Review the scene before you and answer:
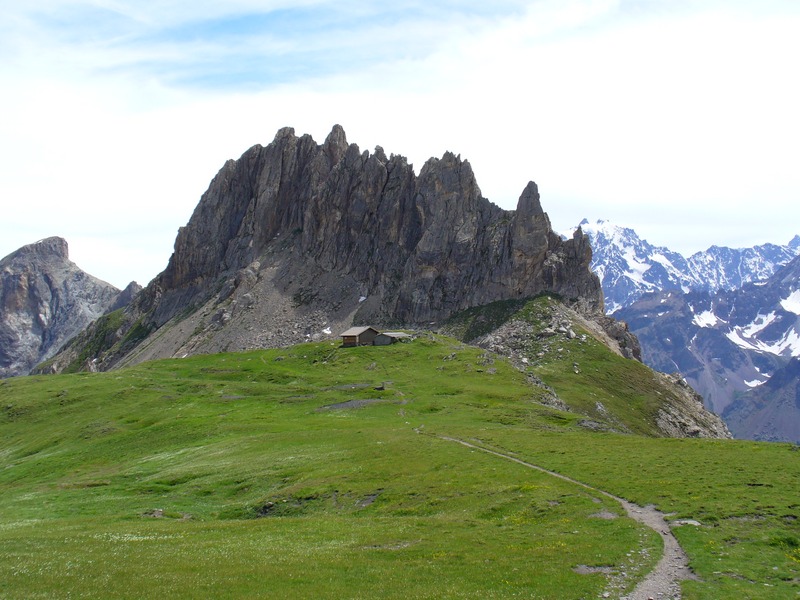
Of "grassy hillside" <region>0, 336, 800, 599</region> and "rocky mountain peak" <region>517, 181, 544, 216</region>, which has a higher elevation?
"rocky mountain peak" <region>517, 181, 544, 216</region>

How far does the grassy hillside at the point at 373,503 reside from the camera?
1067 inches

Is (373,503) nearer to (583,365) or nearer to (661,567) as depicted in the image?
(661,567)

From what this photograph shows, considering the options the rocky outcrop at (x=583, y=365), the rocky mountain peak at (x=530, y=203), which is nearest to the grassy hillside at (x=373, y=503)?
the rocky outcrop at (x=583, y=365)

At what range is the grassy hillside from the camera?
1067 inches

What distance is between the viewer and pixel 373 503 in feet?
149

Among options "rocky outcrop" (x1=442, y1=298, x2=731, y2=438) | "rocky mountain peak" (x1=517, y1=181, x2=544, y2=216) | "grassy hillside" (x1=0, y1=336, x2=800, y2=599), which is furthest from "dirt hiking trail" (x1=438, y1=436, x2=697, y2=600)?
"rocky mountain peak" (x1=517, y1=181, x2=544, y2=216)

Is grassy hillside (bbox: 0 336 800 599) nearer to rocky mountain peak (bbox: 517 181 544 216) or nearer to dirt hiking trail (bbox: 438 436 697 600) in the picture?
dirt hiking trail (bbox: 438 436 697 600)

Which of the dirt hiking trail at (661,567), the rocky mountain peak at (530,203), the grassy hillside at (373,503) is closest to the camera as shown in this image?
the dirt hiking trail at (661,567)

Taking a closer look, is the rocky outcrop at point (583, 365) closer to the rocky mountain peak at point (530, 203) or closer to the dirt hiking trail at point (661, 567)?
the rocky mountain peak at point (530, 203)

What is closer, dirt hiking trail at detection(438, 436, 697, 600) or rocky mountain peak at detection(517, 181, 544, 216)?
dirt hiking trail at detection(438, 436, 697, 600)

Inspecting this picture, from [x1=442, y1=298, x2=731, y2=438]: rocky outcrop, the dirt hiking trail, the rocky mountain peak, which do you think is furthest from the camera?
the rocky mountain peak

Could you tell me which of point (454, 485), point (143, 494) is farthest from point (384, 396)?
point (454, 485)

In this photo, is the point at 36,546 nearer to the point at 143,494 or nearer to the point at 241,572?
the point at 241,572

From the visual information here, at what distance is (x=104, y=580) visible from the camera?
27.1 metres
